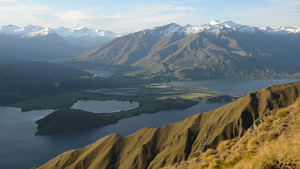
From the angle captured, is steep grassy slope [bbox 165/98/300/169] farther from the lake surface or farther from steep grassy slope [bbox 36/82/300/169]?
the lake surface

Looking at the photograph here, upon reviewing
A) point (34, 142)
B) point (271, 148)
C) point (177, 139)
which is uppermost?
point (271, 148)

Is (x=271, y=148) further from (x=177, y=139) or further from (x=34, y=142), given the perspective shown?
Result: (x=34, y=142)

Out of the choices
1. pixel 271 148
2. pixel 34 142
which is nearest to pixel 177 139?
pixel 271 148

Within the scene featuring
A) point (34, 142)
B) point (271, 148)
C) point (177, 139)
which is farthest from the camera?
point (34, 142)

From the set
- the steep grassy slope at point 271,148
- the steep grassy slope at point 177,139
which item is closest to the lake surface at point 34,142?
the steep grassy slope at point 177,139

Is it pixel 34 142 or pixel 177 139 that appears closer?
pixel 177 139

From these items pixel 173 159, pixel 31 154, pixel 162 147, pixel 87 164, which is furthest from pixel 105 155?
pixel 31 154

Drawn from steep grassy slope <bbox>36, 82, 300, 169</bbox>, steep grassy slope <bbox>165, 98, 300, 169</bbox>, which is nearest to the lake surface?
steep grassy slope <bbox>36, 82, 300, 169</bbox>
